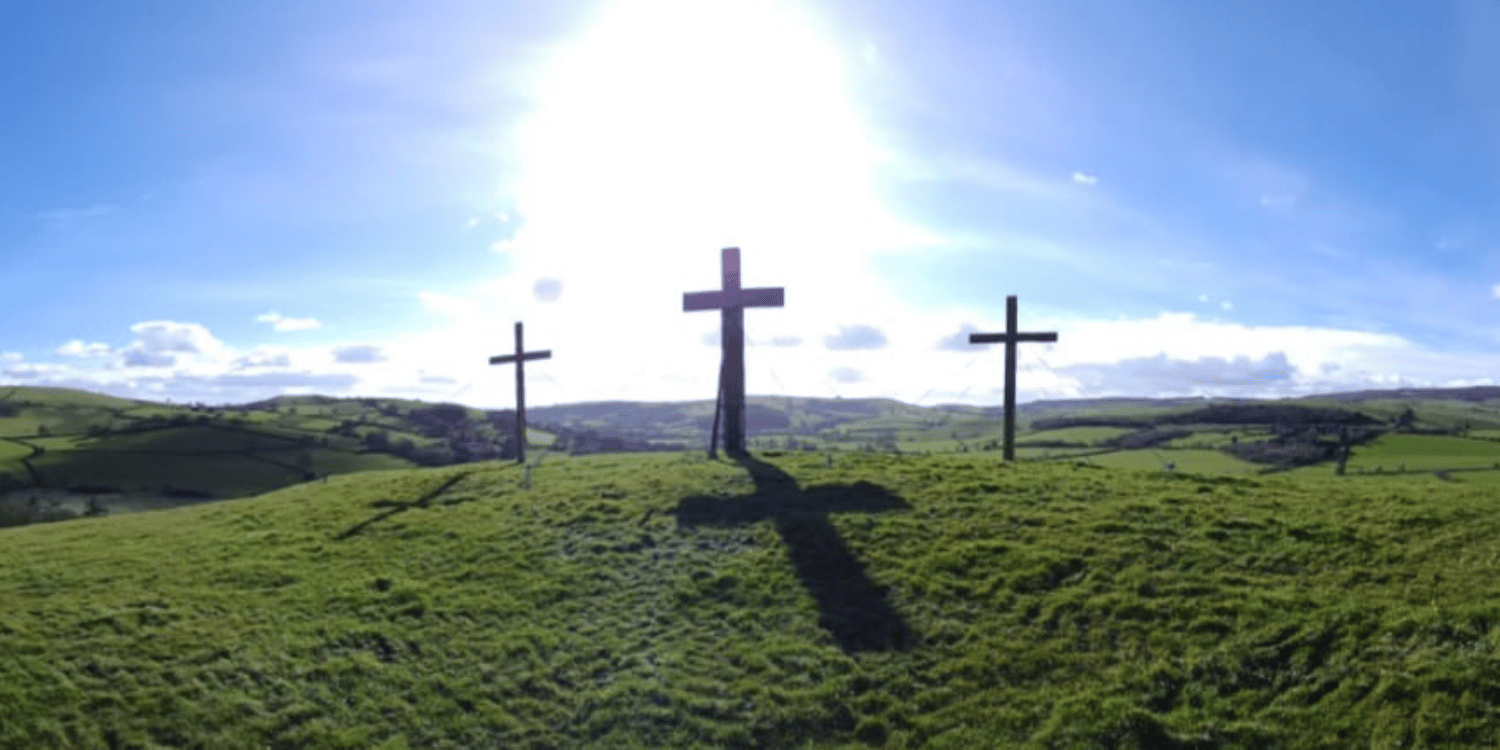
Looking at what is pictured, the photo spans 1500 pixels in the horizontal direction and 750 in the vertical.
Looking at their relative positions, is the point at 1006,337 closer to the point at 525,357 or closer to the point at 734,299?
the point at 734,299

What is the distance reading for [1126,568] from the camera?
16.6m

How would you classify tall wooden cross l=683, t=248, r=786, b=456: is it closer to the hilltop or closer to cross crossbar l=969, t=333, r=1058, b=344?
cross crossbar l=969, t=333, r=1058, b=344

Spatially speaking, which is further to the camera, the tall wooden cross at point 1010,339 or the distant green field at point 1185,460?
the distant green field at point 1185,460

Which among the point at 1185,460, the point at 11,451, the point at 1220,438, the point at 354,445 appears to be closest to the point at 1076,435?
the point at 1220,438

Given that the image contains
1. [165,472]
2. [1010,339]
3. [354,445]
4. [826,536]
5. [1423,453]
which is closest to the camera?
[826,536]

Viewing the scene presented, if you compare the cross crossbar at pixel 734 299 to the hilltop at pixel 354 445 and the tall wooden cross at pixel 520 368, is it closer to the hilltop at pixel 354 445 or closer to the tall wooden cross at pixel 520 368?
the tall wooden cross at pixel 520 368

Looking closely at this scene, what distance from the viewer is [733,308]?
2972 centimetres

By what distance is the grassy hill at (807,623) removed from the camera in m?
12.5

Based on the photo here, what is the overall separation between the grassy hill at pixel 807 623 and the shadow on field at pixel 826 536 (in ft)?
0.31

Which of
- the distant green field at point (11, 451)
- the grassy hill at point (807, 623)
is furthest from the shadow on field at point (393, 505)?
the distant green field at point (11, 451)

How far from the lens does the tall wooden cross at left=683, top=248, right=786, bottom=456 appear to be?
1155 inches

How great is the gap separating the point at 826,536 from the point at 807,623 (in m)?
4.04

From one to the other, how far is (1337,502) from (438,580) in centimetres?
2163

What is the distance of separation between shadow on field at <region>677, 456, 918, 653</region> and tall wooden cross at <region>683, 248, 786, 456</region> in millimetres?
3331
